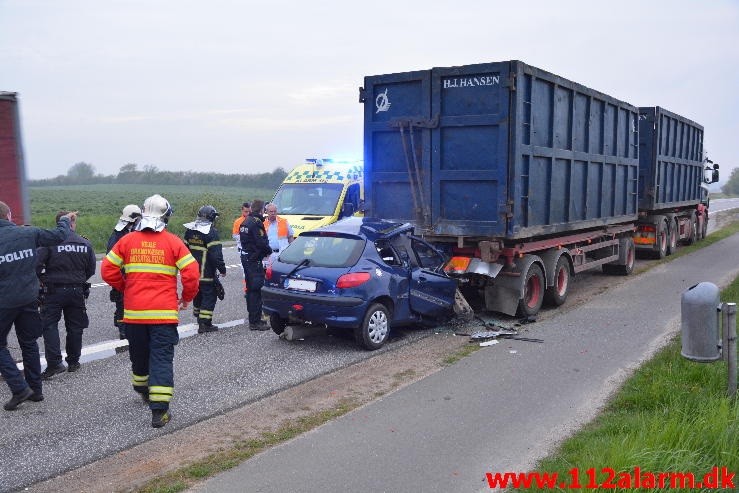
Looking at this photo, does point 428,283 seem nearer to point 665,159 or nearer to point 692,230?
point 665,159

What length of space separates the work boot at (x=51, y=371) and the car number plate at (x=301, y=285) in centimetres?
257

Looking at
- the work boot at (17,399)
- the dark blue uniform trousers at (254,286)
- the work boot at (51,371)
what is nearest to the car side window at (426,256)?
the dark blue uniform trousers at (254,286)

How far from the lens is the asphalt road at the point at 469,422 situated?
14.2 feet

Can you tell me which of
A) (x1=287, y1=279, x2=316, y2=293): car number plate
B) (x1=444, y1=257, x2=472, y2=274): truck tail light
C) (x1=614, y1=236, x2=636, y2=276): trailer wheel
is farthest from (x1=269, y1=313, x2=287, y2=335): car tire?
(x1=614, y1=236, x2=636, y2=276): trailer wheel

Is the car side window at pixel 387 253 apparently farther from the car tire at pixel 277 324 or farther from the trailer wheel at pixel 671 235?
the trailer wheel at pixel 671 235

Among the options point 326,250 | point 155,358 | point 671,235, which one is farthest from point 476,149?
point 671,235

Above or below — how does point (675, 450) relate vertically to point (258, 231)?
below

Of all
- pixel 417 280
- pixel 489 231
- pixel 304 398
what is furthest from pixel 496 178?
pixel 304 398

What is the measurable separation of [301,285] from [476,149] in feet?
10.4

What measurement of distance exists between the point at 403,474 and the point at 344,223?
15.4 feet

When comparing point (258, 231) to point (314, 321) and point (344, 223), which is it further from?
point (314, 321)

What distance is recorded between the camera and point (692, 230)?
68.6 ft

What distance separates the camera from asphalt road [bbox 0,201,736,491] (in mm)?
4898

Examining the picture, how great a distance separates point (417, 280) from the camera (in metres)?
8.41
